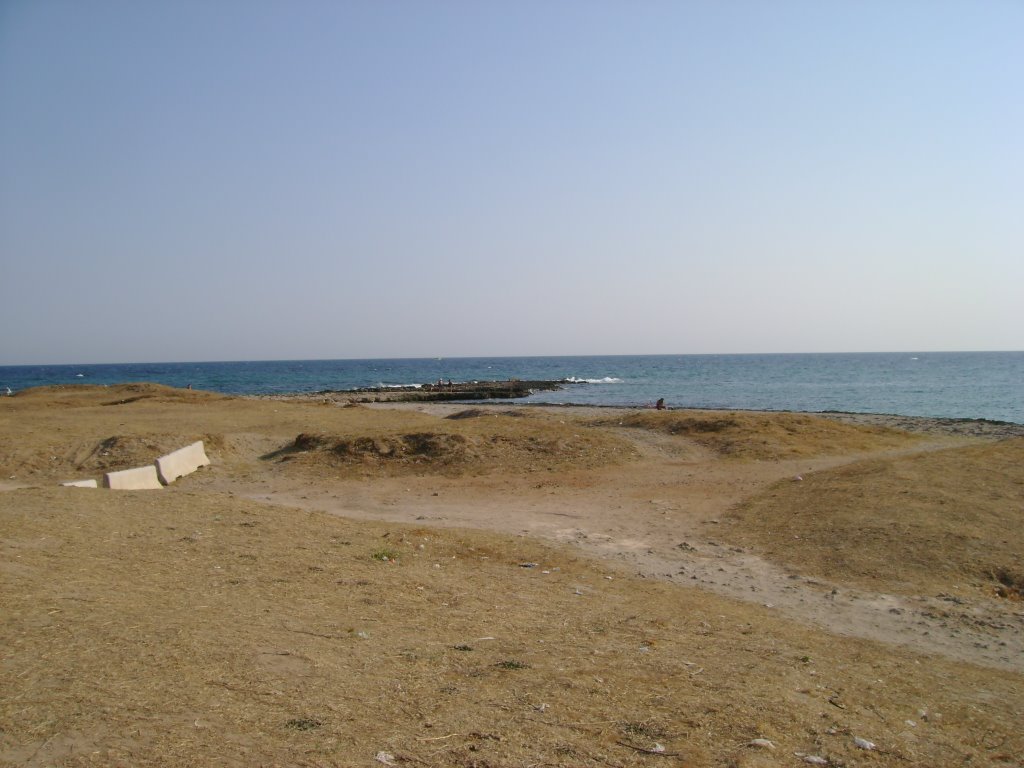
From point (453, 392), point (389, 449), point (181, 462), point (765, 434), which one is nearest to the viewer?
point (181, 462)

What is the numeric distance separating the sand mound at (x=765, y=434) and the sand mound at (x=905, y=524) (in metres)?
4.94

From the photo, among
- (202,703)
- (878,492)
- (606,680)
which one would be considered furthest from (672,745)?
(878,492)

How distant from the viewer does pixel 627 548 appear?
38.6ft

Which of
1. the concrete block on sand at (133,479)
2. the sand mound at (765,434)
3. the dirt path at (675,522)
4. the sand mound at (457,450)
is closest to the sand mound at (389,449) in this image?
the sand mound at (457,450)

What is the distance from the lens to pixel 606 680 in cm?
566

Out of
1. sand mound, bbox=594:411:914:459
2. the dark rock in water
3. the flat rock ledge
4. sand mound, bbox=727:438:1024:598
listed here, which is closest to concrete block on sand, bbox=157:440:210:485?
sand mound, bbox=727:438:1024:598

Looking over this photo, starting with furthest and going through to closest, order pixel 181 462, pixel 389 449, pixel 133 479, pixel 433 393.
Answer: pixel 433 393
pixel 389 449
pixel 181 462
pixel 133 479

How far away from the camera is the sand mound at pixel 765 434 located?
70.5ft

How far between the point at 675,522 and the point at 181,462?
12.0m

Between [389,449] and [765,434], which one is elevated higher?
[389,449]

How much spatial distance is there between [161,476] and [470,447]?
7.63 meters

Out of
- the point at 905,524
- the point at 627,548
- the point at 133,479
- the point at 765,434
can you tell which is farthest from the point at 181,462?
the point at 765,434

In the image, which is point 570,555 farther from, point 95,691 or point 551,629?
point 95,691

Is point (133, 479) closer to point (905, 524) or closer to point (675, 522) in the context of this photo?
point (675, 522)
